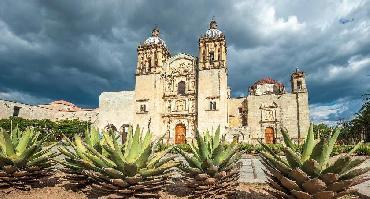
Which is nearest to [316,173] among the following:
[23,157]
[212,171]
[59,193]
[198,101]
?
[212,171]

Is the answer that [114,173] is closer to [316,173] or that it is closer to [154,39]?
[316,173]

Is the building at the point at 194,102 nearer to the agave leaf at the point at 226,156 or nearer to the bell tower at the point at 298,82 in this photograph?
the bell tower at the point at 298,82

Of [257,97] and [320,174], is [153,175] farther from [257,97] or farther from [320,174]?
[257,97]

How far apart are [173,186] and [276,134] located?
97.0 feet

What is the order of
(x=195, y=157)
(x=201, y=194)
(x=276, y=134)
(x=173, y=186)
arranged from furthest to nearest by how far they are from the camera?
(x=276, y=134), (x=173, y=186), (x=195, y=157), (x=201, y=194)

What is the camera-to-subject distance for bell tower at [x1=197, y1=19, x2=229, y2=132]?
104ft

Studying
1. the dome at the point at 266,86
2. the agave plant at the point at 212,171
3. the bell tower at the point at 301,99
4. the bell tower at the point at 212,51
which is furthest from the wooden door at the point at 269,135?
the agave plant at the point at 212,171

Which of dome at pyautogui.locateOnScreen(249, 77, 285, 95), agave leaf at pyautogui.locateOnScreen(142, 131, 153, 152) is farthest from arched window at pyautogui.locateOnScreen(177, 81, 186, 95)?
agave leaf at pyautogui.locateOnScreen(142, 131, 153, 152)

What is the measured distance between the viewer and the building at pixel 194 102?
106ft

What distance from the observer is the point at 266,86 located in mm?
40312

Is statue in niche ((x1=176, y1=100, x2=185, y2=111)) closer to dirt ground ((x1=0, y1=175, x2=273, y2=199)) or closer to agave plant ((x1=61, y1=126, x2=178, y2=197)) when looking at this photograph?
dirt ground ((x1=0, y1=175, x2=273, y2=199))

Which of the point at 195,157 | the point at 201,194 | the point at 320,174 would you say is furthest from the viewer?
the point at 195,157

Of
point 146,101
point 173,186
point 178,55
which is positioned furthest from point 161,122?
point 173,186

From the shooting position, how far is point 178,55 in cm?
3622
